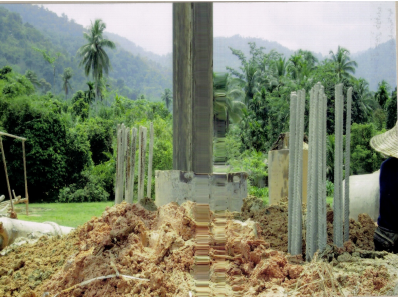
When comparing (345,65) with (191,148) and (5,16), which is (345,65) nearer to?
(191,148)

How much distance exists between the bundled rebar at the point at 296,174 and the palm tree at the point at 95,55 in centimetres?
356

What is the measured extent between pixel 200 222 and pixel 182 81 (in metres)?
0.89

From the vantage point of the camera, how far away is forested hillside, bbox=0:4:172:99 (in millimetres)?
4227

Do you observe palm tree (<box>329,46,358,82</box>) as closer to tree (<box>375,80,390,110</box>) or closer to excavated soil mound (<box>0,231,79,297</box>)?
tree (<box>375,80,390,110</box>)

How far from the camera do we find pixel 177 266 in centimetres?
219

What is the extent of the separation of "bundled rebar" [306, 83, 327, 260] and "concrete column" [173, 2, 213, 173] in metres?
0.60

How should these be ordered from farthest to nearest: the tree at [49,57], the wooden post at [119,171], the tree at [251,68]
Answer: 1. the tree at [251,68]
2. the tree at [49,57]
3. the wooden post at [119,171]

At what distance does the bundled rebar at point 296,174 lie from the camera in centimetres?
238

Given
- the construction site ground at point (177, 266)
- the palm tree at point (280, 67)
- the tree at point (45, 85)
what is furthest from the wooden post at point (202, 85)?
the palm tree at point (280, 67)

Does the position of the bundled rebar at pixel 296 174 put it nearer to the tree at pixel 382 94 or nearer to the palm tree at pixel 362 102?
the tree at pixel 382 94

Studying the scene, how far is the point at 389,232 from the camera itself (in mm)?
2607

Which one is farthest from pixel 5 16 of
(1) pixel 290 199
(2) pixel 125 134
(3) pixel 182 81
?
(1) pixel 290 199

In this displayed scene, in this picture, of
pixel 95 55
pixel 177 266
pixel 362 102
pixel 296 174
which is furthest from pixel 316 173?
pixel 95 55

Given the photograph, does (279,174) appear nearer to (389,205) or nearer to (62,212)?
(389,205)
